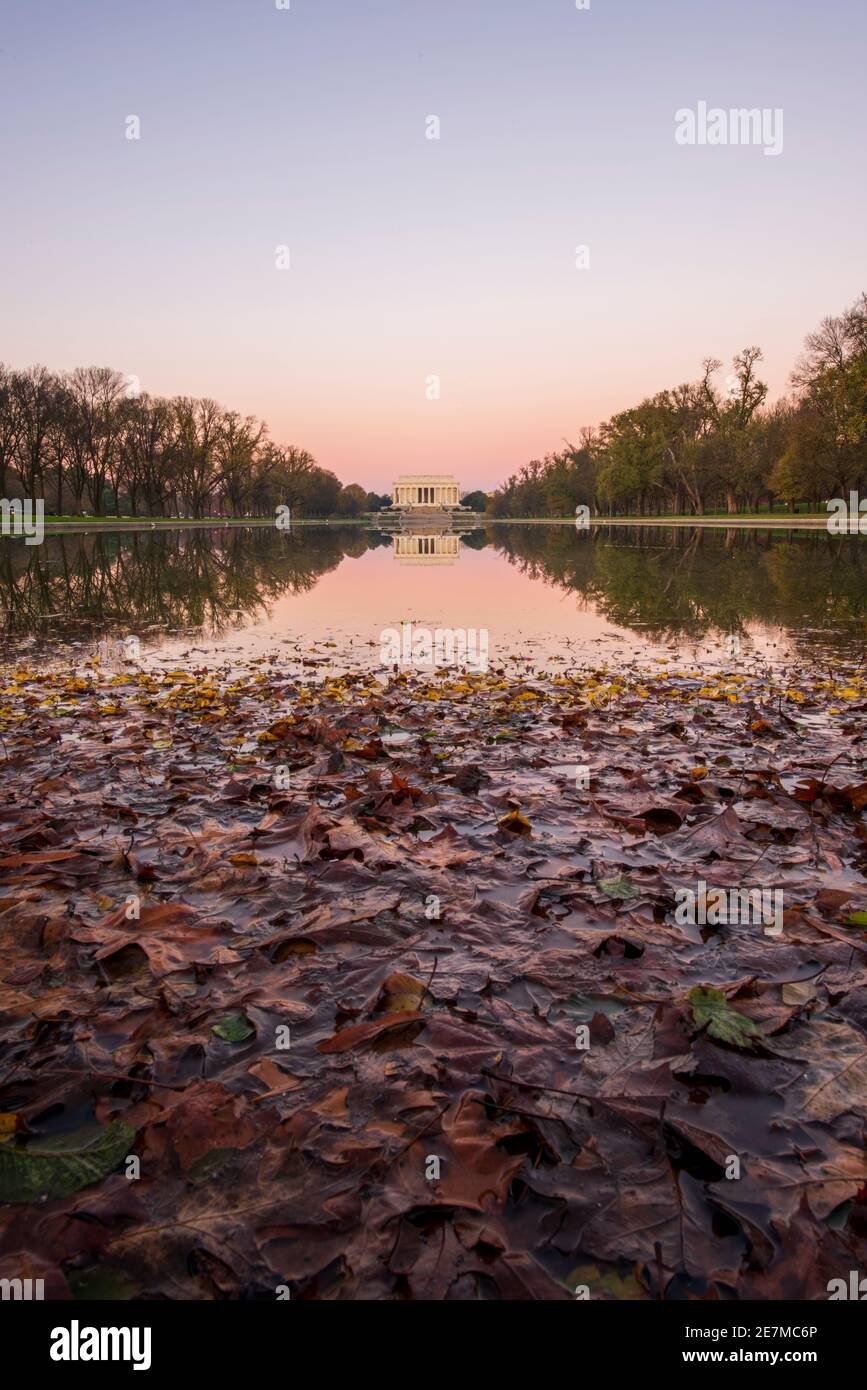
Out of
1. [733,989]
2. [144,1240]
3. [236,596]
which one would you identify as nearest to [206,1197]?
[144,1240]

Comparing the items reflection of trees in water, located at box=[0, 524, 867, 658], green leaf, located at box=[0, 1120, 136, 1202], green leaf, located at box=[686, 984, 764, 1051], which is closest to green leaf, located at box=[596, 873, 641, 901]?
green leaf, located at box=[686, 984, 764, 1051]

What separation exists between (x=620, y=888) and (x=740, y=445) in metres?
72.5

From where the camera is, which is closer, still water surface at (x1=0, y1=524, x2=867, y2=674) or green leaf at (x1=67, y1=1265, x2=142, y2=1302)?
green leaf at (x1=67, y1=1265, x2=142, y2=1302)

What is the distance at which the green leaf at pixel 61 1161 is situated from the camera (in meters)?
1.92

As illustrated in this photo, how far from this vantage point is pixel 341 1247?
5.76 ft

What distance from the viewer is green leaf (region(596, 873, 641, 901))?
135 inches

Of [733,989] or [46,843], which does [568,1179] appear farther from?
[46,843]

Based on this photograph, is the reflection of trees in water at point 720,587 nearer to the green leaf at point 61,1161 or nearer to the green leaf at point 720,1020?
the green leaf at point 720,1020

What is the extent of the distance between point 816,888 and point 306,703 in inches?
202

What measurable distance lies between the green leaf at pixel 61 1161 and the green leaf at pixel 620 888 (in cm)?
215

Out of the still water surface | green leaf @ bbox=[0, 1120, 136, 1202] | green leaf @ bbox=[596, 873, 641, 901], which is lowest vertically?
green leaf @ bbox=[0, 1120, 136, 1202]

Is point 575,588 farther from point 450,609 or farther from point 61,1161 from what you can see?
point 61,1161

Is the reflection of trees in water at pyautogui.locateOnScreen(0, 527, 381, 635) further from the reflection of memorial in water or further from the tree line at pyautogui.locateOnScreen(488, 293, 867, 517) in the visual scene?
the tree line at pyautogui.locateOnScreen(488, 293, 867, 517)

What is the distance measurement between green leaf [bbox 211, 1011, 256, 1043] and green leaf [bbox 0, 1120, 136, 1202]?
1.38ft
